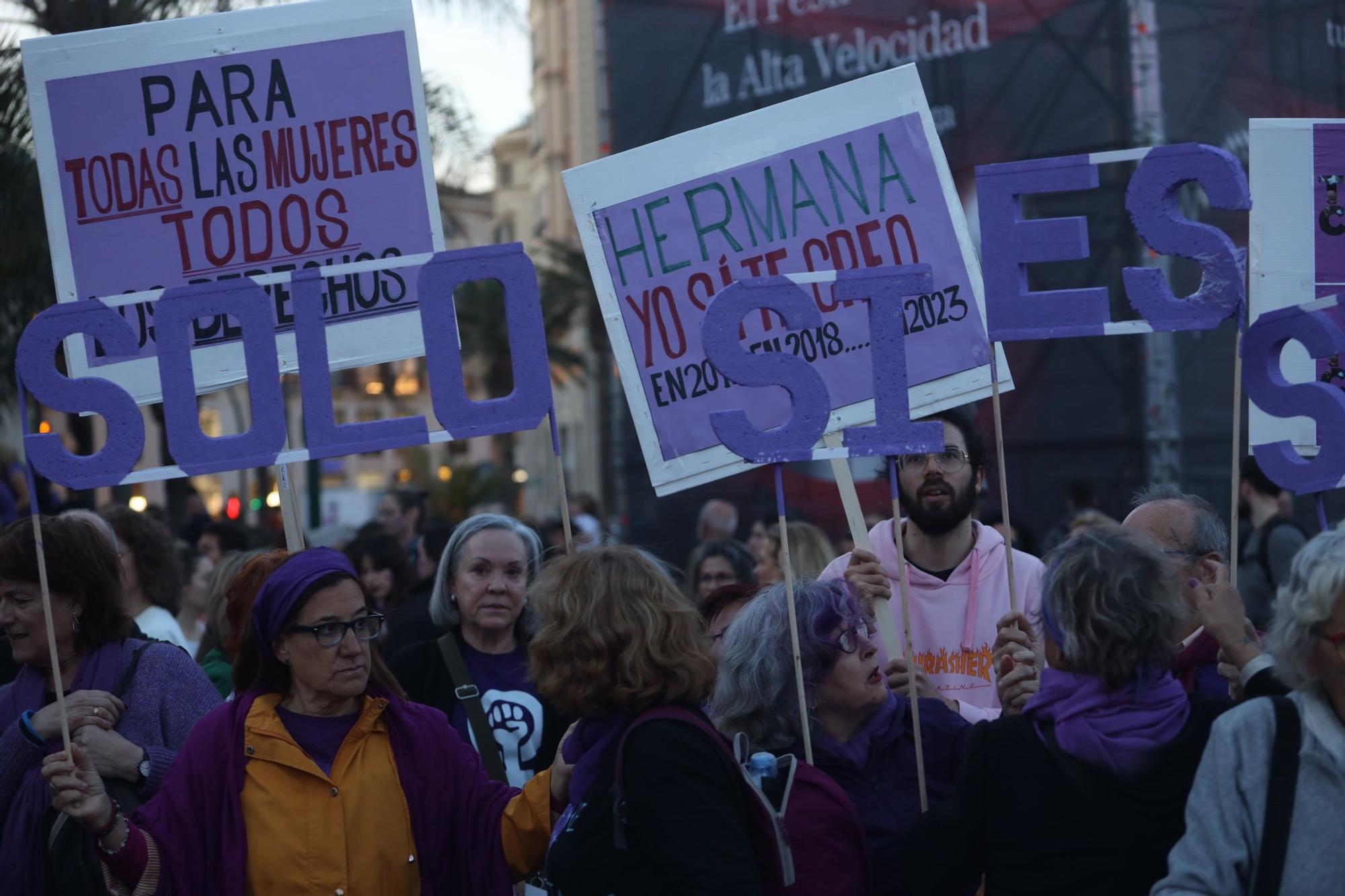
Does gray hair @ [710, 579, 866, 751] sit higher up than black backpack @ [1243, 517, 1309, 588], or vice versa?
gray hair @ [710, 579, 866, 751]

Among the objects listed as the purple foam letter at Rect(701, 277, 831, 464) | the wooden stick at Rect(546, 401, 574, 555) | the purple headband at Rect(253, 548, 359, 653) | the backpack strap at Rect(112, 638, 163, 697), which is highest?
the purple foam letter at Rect(701, 277, 831, 464)

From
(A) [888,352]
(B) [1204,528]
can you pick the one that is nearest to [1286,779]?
(B) [1204,528]

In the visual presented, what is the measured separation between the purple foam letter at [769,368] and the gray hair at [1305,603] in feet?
3.87

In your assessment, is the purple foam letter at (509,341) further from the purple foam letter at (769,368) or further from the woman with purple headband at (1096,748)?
the woman with purple headband at (1096,748)

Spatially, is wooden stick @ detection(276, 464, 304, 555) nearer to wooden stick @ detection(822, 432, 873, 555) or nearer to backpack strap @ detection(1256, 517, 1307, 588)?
wooden stick @ detection(822, 432, 873, 555)

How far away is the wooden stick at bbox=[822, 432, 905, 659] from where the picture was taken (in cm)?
378

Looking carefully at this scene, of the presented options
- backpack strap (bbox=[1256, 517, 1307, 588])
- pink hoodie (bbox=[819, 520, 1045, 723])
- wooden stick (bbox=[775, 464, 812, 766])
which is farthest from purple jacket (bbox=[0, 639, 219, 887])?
backpack strap (bbox=[1256, 517, 1307, 588])

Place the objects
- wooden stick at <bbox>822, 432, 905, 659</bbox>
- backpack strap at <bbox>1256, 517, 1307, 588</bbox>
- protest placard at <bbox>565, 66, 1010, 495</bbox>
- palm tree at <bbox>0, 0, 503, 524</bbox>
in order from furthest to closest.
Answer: palm tree at <bbox>0, 0, 503, 524</bbox> < backpack strap at <bbox>1256, 517, 1307, 588</bbox> < protest placard at <bbox>565, 66, 1010, 495</bbox> < wooden stick at <bbox>822, 432, 905, 659</bbox>

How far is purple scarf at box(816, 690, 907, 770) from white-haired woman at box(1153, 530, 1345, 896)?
84 centimetres

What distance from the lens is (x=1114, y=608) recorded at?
8.87 feet

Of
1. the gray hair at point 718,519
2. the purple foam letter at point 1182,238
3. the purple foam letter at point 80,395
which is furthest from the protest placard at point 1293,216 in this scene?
the gray hair at point 718,519

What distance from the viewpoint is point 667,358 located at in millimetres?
4250

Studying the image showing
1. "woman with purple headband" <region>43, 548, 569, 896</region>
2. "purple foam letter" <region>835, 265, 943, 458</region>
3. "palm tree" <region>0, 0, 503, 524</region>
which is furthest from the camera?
"palm tree" <region>0, 0, 503, 524</region>

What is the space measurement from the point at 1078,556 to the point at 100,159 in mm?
3060
